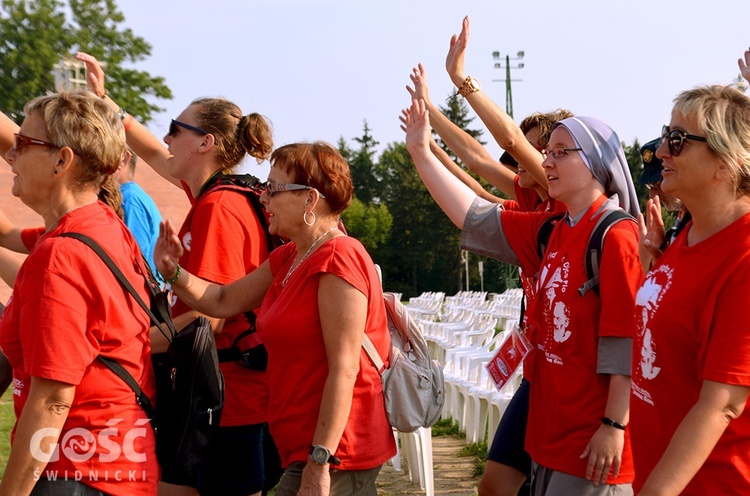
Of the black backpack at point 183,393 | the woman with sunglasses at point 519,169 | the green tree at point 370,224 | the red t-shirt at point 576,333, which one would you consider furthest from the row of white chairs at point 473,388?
the green tree at point 370,224

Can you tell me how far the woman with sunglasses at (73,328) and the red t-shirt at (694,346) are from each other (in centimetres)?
157

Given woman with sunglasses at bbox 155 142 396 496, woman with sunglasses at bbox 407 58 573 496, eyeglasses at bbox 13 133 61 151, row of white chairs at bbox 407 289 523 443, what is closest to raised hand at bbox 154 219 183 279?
woman with sunglasses at bbox 155 142 396 496

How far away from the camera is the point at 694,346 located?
249cm

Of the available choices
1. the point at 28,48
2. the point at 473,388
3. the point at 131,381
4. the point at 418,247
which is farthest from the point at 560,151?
the point at 418,247

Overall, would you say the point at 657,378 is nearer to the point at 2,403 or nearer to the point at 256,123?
the point at 256,123

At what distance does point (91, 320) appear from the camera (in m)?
2.63

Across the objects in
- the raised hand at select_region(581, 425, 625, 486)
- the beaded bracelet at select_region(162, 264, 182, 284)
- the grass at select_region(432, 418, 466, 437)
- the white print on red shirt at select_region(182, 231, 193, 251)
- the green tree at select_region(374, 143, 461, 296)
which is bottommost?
the grass at select_region(432, 418, 466, 437)

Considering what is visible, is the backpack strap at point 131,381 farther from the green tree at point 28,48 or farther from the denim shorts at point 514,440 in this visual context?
the green tree at point 28,48

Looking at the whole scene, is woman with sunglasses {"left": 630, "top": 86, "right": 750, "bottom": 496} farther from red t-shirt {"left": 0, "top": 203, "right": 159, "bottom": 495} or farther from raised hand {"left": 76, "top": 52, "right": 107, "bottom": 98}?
raised hand {"left": 76, "top": 52, "right": 107, "bottom": 98}

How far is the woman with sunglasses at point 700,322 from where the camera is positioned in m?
2.35

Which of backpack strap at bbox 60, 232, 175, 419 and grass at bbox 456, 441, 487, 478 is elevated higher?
backpack strap at bbox 60, 232, 175, 419

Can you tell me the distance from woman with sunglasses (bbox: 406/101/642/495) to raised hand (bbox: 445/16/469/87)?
698 mm

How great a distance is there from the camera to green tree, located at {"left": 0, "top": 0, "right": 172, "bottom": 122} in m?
52.5

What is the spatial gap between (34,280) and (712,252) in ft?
6.43
